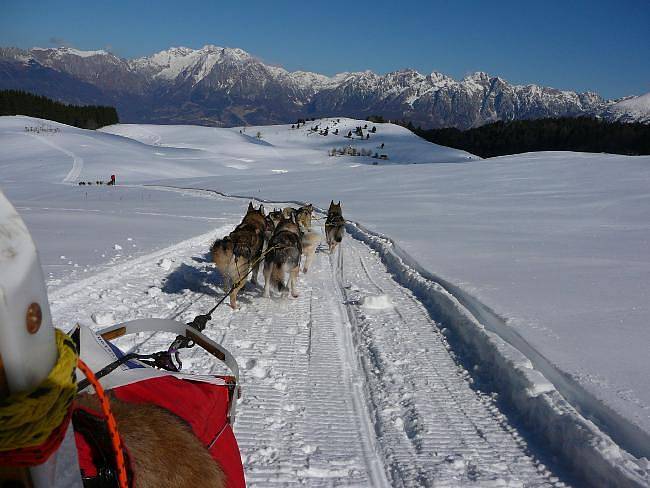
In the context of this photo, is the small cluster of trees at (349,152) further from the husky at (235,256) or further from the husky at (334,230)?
the husky at (235,256)

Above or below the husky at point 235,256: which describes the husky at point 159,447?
above

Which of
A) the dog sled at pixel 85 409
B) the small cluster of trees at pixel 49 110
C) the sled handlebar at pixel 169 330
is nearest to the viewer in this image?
the dog sled at pixel 85 409

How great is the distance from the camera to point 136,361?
170 cm

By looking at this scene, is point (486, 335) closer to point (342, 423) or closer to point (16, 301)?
point (342, 423)

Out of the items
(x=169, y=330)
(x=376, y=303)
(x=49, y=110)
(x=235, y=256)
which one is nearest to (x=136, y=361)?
(x=169, y=330)

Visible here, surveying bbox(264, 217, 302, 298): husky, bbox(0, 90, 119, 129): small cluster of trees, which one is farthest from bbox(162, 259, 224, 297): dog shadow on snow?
bbox(0, 90, 119, 129): small cluster of trees

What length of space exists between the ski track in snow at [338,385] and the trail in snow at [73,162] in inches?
1119

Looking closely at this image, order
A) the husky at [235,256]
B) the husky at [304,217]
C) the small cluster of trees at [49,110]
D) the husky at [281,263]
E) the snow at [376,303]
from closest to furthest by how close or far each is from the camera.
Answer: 1. the snow at [376,303]
2. the husky at [235,256]
3. the husky at [281,263]
4. the husky at [304,217]
5. the small cluster of trees at [49,110]

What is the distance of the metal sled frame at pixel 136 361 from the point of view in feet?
4.44

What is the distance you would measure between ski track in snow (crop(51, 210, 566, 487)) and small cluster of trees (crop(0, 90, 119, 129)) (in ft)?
280

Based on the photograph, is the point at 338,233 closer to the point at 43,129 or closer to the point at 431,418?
the point at 431,418

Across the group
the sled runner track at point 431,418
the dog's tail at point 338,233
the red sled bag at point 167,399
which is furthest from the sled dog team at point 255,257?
the red sled bag at point 167,399

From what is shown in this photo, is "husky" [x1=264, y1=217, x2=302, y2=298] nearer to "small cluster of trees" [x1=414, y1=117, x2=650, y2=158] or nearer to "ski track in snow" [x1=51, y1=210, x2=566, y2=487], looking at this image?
"ski track in snow" [x1=51, y1=210, x2=566, y2=487]

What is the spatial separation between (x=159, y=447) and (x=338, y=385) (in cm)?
280
